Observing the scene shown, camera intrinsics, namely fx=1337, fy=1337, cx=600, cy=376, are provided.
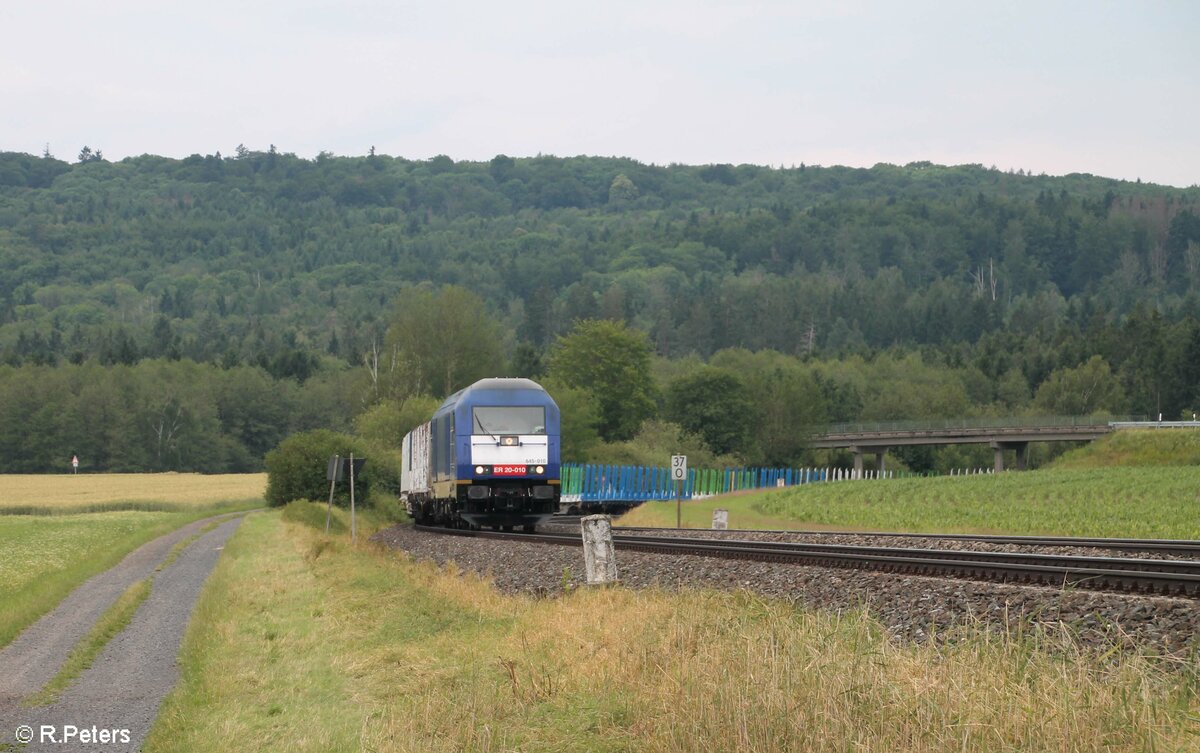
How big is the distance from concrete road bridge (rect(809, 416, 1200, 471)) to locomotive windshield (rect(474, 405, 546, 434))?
223 ft

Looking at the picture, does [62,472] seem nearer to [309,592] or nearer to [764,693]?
[309,592]

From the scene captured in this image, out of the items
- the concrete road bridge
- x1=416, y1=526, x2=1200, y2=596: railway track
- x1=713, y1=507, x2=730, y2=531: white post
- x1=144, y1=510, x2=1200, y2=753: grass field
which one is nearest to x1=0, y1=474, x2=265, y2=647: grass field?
x1=144, y1=510, x2=1200, y2=753: grass field

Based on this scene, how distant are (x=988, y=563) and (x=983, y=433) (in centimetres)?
9368

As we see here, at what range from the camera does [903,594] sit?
625 inches

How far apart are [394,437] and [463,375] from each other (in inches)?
1712

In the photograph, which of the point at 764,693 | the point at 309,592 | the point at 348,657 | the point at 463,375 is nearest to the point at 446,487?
the point at 309,592

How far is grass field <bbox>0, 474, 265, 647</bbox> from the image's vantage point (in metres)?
27.4

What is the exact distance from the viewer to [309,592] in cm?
2472

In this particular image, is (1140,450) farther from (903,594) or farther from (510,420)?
(903,594)

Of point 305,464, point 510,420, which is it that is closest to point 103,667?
point 510,420

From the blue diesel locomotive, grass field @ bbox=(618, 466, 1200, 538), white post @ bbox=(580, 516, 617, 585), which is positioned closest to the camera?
white post @ bbox=(580, 516, 617, 585)

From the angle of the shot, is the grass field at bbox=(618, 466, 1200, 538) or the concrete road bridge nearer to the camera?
the grass field at bbox=(618, 466, 1200, 538)

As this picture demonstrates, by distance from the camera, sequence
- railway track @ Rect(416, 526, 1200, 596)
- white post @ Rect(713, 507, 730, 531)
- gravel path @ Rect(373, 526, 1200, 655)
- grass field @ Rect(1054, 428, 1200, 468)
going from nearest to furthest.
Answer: gravel path @ Rect(373, 526, 1200, 655)
railway track @ Rect(416, 526, 1200, 596)
white post @ Rect(713, 507, 730, 531)
grass field @ Rect(1054, 428, 1200, 468)

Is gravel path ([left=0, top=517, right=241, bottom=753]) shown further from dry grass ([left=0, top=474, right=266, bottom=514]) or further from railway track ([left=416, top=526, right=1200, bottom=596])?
dry grass ([left=0, top=474, right=266, bottom=514])
